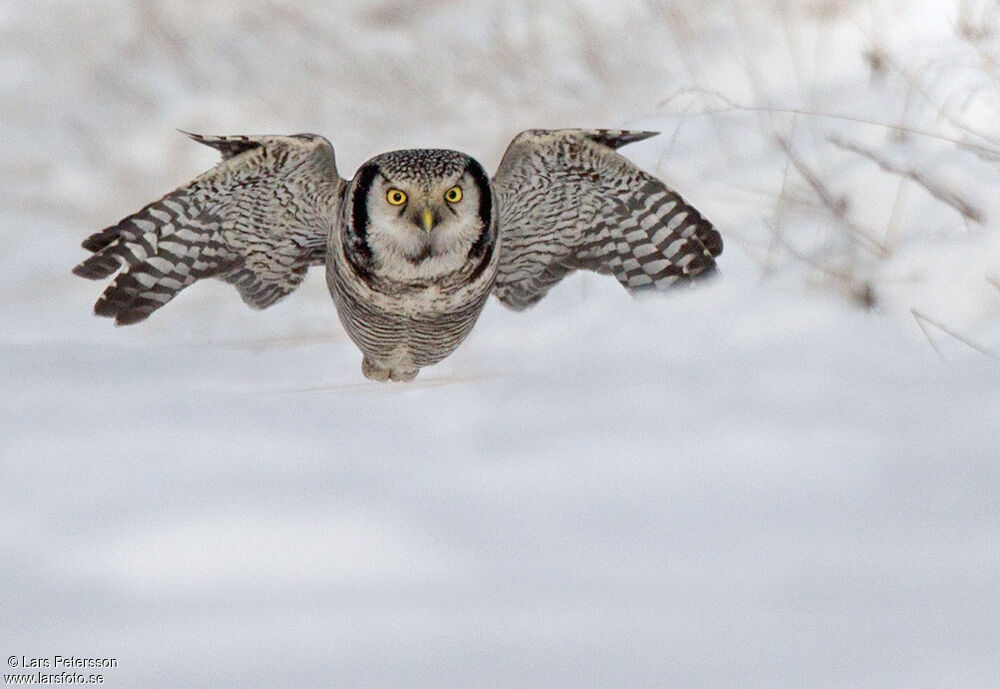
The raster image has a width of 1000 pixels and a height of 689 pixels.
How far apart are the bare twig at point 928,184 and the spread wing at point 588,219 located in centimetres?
123

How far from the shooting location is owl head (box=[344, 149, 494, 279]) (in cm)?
277

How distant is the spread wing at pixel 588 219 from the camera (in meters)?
2.95

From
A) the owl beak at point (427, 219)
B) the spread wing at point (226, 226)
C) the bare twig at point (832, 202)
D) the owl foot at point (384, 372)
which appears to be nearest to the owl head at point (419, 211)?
the owl beak at point (427, 219)

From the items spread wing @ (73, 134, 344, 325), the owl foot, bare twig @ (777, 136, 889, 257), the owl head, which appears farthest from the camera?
bare twig @ (777, 136, 889, 257)

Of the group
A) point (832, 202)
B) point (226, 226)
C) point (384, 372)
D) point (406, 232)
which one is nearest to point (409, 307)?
point (406, 232)

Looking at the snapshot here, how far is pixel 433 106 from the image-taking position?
4910mm

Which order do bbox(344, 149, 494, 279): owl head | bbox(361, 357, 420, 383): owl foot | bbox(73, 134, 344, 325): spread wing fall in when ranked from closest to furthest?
bbox(344, 149, 494, 279): owl head
bbox(73, 134, 344, 325): spread wing
bbox(361, 357, 420, 383): owl foot

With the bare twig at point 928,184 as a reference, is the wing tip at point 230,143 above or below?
below

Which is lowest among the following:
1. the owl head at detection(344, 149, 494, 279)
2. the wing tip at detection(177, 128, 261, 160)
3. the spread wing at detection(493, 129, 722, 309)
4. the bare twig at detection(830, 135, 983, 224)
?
the owl head at detection(344, 149, 494, 279)

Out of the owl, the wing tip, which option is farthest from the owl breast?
the wing tip

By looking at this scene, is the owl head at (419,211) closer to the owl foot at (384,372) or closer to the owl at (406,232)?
the owl at (406,232)

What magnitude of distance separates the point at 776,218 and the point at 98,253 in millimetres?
2175

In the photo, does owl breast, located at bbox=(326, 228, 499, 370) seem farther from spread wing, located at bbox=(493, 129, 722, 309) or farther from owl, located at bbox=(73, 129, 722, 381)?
spread wing, located at bbox=(493, 129, 722, 309)

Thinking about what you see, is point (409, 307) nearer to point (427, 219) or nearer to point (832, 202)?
point (427, 219)
